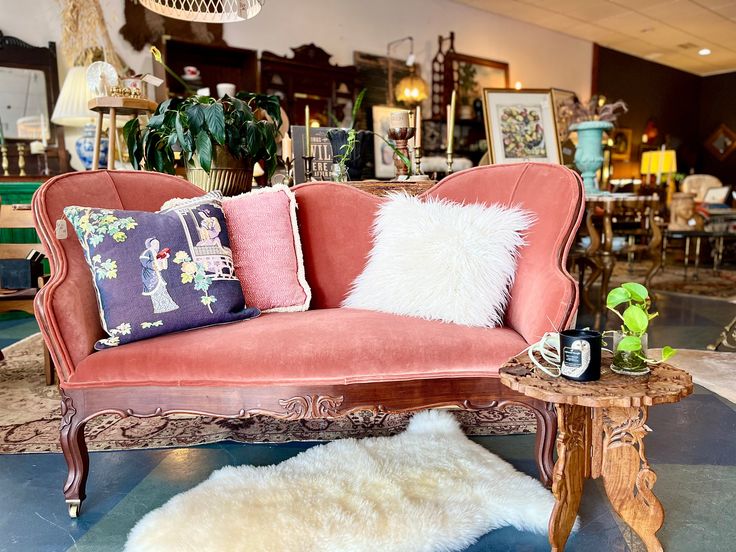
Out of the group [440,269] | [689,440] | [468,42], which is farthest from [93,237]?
[468,42]

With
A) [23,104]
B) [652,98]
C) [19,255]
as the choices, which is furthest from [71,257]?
[652,98]

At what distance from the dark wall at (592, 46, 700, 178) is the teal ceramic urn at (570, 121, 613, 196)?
5.27 metres

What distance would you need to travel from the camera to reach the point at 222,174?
2.11m

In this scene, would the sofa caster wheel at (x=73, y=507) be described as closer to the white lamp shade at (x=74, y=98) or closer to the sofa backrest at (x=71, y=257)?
the sofa backrest at (x=71, y=257)

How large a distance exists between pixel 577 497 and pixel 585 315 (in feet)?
9.65

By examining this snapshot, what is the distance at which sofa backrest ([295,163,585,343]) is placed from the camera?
1505 millimetres

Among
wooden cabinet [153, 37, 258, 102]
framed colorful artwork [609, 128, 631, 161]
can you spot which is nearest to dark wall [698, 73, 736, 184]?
framed colorful artwork [609, 128, 631, 161]

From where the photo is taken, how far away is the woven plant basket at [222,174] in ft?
6.84

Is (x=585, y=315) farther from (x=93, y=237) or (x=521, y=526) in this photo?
(x=93, y=237)

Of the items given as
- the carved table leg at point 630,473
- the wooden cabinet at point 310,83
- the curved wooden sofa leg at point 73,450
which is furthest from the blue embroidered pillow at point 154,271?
the wooden cabinet at point 310,83

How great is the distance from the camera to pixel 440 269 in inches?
65.4

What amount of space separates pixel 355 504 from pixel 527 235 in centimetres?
94

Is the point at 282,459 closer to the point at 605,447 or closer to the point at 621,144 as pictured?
the point at 605,447

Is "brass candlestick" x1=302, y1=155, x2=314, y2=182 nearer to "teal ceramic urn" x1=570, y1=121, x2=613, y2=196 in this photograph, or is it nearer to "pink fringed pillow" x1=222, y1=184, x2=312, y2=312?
"pink fringed pillow" x1=222, y1=184, x2=312, y2=312
